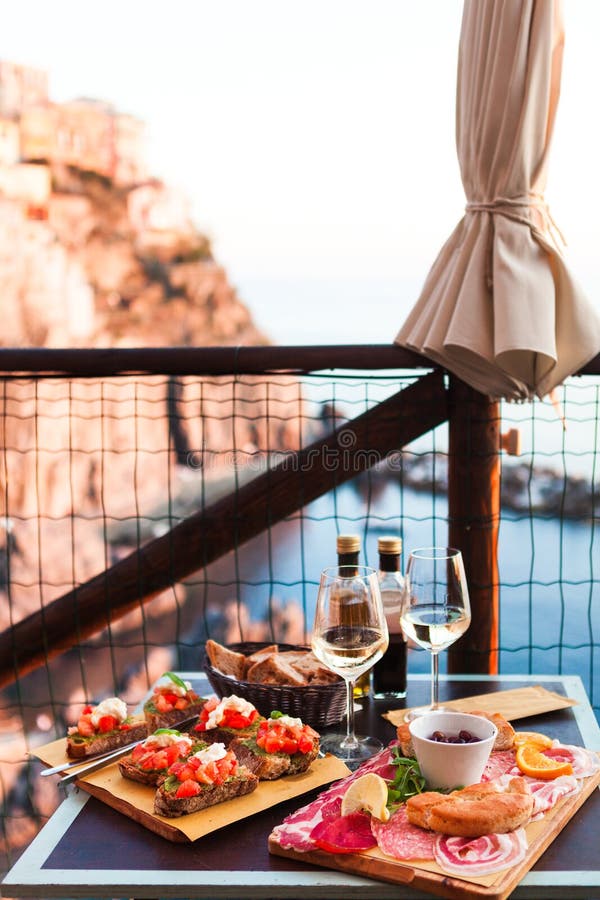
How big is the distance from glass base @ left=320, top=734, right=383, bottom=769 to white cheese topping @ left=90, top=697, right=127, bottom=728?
0.24 metres

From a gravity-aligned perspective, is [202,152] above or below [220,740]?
above

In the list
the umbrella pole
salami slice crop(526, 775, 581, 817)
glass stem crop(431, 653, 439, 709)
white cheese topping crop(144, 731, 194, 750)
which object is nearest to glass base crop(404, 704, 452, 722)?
glass stem crop(431, 653, 439, 709)

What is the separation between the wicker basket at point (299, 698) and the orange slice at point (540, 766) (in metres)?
0.23

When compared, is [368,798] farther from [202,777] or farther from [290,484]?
[290,484]

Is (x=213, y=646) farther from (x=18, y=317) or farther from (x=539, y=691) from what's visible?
(x=18, y=317)

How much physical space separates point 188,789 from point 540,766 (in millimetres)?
377

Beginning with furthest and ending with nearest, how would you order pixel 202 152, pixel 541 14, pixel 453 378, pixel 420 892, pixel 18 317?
pixel 202 152, pixel 18 317, pixel 453 378, pixel 541 14, pixel 420 892

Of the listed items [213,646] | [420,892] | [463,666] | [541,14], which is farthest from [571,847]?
[541,14]

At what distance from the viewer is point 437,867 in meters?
0.74

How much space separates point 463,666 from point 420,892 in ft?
3.74

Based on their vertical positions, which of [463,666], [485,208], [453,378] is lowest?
[463,666]

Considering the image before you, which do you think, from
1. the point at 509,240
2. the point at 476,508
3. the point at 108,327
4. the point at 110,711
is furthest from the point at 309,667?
the point at 108,327

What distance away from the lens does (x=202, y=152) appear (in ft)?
86.0

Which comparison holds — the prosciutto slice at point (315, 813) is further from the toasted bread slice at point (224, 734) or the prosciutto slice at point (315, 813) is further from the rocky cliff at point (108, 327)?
the rocky cliff at point (108, 327)
